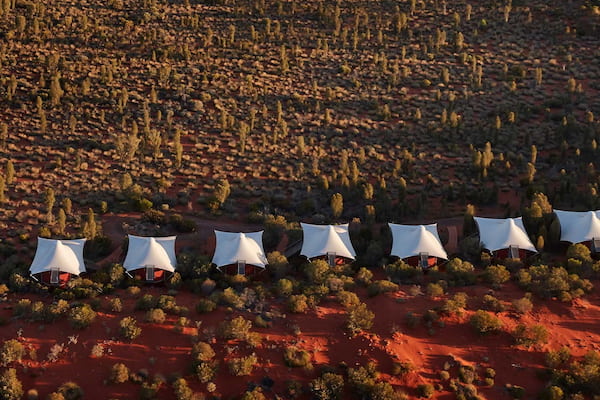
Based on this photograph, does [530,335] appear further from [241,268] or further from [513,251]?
[241,268]

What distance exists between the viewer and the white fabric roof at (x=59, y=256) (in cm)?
2542

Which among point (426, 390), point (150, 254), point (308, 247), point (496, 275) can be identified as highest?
point (496, 275)

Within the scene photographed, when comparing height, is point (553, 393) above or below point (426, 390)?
above

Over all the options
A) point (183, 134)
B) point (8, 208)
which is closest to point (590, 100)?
point (183, 134)

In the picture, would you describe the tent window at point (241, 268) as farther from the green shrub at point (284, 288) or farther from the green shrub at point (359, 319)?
the green shrub at point (359, 319)

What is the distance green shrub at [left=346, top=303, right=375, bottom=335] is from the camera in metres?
21.2

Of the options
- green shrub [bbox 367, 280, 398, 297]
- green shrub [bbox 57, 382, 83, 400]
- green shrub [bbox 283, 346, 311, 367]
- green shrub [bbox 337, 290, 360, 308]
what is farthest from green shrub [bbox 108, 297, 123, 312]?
green shrub [bbox 367, 280, 398, 297]

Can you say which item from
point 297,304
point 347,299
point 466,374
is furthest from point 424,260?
point 466,374

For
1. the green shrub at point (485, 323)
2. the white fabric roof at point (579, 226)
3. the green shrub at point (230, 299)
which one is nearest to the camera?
the green shrub at point (485, 323)

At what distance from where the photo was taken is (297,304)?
22359 millimetres

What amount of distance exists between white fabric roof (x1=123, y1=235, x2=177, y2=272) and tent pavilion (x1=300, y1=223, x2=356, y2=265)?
6.84m

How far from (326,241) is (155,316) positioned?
1016 cm

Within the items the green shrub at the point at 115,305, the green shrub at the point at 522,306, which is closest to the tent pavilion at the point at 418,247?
the green shrub at the point at 522,306

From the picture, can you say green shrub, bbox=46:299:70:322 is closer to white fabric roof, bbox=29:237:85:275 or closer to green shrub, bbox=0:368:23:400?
green shrub, bbox=0:368:23:400
